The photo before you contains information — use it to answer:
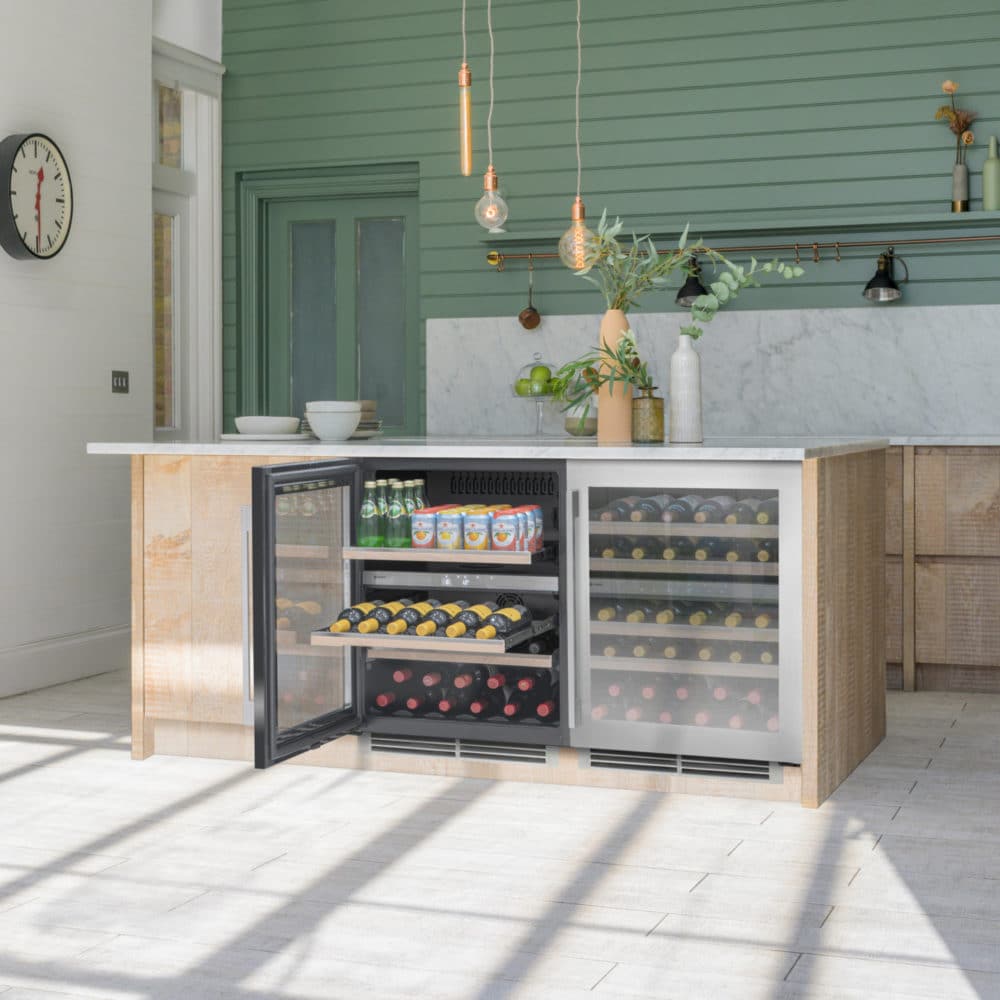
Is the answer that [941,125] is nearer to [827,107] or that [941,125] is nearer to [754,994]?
[827,107]

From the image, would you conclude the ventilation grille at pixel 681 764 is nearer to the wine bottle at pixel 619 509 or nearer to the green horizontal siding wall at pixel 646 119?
the wine bottle at pixel 619 509

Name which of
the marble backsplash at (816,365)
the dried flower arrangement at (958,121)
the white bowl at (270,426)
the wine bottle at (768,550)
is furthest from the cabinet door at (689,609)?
the dried flower arrangement at (958,121)

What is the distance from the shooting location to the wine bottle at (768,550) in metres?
3.41

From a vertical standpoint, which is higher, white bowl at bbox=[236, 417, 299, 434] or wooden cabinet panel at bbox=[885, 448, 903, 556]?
white bowl at bbox=[236, 417, 299, 434]

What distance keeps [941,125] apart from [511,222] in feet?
6.07

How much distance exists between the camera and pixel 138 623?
13.2ft

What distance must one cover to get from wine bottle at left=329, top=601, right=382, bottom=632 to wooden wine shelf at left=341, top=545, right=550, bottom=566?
0.14 meters

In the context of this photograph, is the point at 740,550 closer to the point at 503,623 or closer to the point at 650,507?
the point at 650,507

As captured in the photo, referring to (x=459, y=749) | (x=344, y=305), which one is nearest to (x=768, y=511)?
(x=459, y=749)

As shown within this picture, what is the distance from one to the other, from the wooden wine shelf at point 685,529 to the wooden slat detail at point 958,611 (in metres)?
1.87

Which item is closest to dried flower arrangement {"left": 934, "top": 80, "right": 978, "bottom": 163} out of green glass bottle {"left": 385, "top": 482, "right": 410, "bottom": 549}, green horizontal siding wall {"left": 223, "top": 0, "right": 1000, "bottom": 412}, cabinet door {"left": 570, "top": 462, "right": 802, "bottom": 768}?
green horizontal siding wall {"left": 223, "top": 0, "right": 1000, "bottom": 412}

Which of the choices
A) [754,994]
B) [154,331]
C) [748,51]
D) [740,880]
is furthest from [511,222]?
[754,994]

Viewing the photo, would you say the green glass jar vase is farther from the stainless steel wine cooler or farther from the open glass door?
the open glass door

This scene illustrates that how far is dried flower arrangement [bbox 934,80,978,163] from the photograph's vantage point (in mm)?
5445
